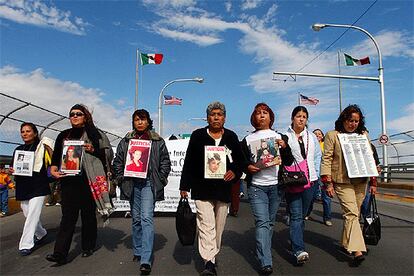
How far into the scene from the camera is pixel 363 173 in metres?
4.86

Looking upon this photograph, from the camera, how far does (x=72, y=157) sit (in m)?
Result: 5.12

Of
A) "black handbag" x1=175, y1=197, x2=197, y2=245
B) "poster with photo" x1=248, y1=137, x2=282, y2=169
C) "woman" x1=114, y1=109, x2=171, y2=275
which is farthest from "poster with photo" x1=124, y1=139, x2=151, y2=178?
"poster with photo" x1=248, y1=137, x2=282, y2=169

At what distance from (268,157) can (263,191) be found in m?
0.40

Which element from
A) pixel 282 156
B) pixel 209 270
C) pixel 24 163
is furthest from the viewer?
pixel 24 163

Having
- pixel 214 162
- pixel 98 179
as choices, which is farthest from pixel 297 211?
pixel 98 179

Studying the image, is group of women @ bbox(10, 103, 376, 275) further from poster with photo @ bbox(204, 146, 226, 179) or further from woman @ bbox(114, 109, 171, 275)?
→ poster with photo @ bbox(204, 146, 226, 179)

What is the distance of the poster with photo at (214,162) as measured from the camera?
14.7 ft

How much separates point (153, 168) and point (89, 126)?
3.72 ft

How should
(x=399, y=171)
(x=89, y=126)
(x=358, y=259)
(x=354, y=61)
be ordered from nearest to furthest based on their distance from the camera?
(x=358, y=259) < (x=89, y=126) < (x=399, y=171) < (x=354, y=61)

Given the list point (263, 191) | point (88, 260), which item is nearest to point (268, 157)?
point (263, 191)

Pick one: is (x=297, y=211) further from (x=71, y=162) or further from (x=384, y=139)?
(x=384, y=139)

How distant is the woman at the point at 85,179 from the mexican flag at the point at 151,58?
2178 cm

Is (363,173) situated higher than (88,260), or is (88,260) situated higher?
(363,173)

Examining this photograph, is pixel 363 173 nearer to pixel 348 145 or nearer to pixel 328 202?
pixel 348 145
